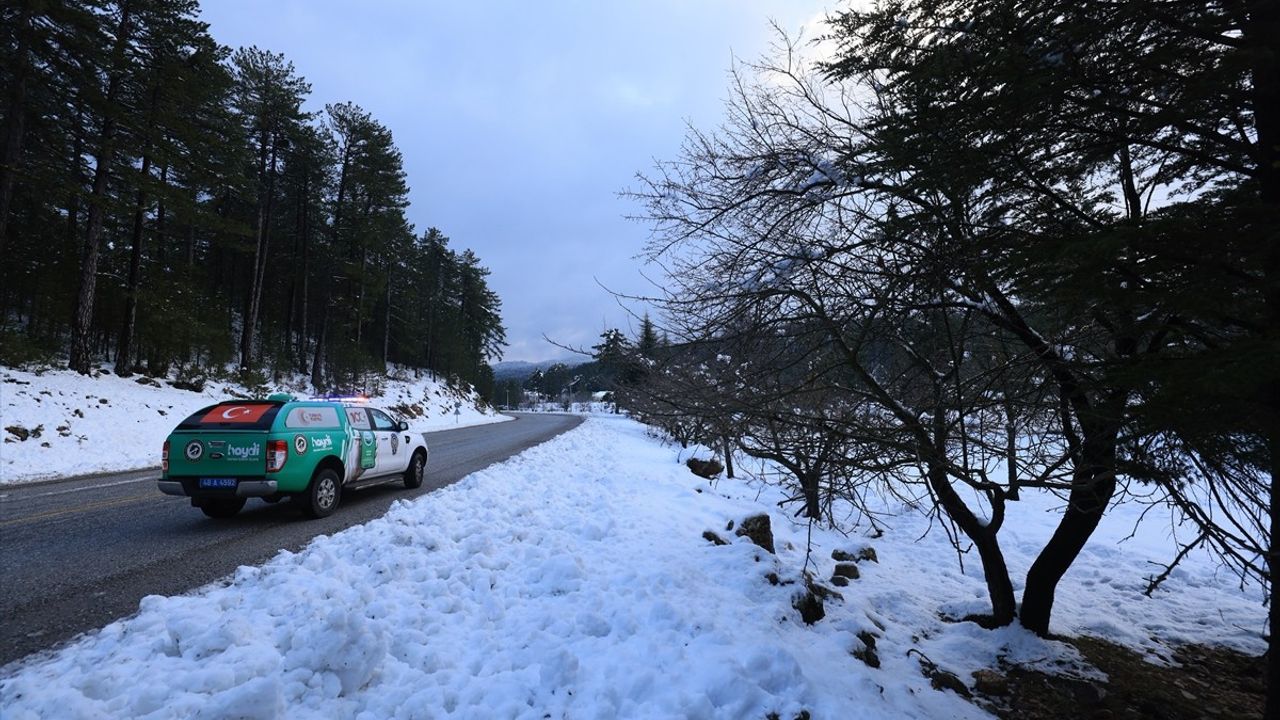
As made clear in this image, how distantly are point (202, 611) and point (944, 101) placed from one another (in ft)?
18.9

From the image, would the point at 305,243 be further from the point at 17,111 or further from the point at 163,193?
the point at 17,111

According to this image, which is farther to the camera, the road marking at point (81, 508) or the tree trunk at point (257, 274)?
the tree trunk at point (257, 274)

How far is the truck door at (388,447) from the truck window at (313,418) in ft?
3.56

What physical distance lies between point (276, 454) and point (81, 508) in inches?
133

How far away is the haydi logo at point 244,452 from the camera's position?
6.22 metres

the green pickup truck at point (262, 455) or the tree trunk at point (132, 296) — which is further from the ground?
the tree trunk at point (132, 296)

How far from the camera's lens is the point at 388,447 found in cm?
874

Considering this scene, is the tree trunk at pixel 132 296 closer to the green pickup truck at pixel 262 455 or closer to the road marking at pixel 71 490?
the road marking at pixel 71 490

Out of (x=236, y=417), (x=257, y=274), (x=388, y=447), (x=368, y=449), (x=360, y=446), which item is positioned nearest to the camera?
(x=236, y=417)

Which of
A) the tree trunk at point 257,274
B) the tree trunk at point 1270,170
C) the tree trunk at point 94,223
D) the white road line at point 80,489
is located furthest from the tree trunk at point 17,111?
the tree trunk at point 1270,170

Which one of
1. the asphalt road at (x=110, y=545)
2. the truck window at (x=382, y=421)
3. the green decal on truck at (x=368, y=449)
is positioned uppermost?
the truck window at (x=382, y=421)

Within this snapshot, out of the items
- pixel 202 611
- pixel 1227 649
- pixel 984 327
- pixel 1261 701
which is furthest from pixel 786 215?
pixel 1227 649

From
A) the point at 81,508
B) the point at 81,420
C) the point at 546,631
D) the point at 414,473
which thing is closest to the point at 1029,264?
the point at 546,631

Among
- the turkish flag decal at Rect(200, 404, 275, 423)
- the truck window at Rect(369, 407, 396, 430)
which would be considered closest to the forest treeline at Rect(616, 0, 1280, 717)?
the turkish flag decal at Rect(200, 404, 275, 423)
